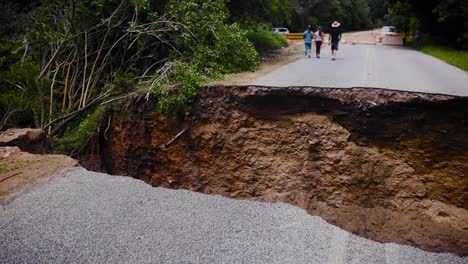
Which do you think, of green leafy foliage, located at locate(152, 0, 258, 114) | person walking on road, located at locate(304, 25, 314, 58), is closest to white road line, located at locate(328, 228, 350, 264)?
green leafy foliage, located at locate(152, 0, 258, 114)

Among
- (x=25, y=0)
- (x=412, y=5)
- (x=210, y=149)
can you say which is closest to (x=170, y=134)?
(x=210, y=149)

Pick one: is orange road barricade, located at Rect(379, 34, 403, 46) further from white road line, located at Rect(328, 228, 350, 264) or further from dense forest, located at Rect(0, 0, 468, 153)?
white road line, located at Rect(328, 228, 350, 264)

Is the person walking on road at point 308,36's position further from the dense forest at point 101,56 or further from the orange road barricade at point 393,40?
the orange road barricade at point 393,40

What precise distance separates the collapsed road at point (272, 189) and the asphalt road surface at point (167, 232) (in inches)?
0.8

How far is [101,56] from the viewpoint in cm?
1395

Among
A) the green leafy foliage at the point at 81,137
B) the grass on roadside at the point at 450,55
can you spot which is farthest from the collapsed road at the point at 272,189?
the grass on roadside at the point at 450,55

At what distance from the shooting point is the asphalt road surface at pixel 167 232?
4.44 m

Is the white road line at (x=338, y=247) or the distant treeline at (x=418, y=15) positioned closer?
the white road line at (x=338, y=247)

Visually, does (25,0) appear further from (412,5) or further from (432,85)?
(412,5)

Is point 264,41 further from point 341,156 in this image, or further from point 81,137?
point 341,156

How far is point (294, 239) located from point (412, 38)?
29.3m

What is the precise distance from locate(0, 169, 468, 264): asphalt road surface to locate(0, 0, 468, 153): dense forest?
3619 mm

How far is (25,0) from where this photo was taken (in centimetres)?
1527

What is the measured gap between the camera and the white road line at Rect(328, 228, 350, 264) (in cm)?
444
